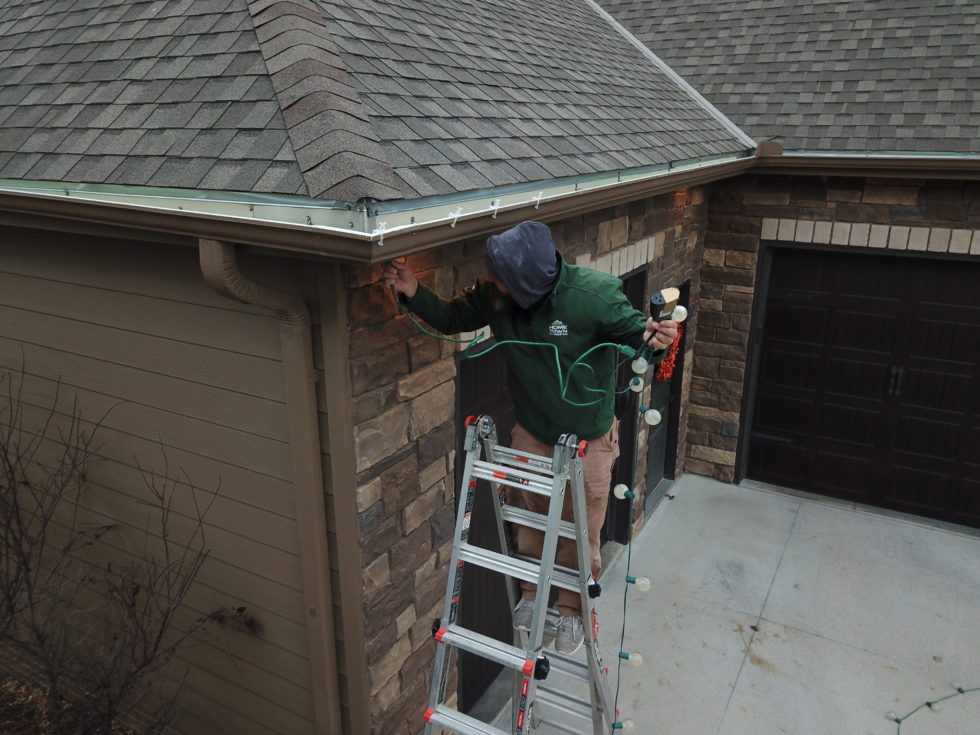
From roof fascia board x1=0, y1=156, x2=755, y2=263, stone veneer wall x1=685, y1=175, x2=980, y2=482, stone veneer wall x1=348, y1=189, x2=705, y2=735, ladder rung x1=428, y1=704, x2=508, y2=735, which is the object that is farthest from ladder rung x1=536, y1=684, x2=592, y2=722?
stone veneer wall x1=685, y1=175, x2=980, y2=482

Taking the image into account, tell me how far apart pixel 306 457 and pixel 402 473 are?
1.52 ft

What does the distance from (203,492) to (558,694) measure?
1.93 m

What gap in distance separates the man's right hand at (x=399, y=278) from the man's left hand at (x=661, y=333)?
91 cm

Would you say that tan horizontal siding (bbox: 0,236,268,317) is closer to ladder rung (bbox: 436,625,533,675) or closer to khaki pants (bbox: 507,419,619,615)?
khaki pants (bbox: 507,419,619,615)

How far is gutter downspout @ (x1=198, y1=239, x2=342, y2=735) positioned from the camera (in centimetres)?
→ 262

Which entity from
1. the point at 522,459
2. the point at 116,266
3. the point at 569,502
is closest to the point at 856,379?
the point at 569,502

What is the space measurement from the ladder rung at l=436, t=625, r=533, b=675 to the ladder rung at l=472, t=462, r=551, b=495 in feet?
1.84

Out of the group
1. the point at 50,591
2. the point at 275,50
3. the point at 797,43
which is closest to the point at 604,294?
the point at 275,50

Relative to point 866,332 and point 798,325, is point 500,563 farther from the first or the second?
point 866,332

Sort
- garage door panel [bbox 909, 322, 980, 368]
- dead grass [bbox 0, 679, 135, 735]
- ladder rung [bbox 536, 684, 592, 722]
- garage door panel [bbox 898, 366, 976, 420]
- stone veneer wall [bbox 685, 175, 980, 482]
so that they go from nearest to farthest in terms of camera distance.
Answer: ladder rung [bbox 536, 684, 592, 722]
dead grass [bbox 0, 679, 135, 735]
stone veneer wall [bbox 685, 175, 980, 482]
garage door panel [bbox 909, 322, 980, 368]
garage door panel [bbox 898, 366, 976, 420]

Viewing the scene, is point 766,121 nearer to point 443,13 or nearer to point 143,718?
point 443,13

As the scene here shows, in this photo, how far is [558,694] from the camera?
3551mm

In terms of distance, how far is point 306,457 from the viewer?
2996 millimetres

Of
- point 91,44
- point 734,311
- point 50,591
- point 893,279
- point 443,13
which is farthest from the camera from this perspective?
point 734,311
